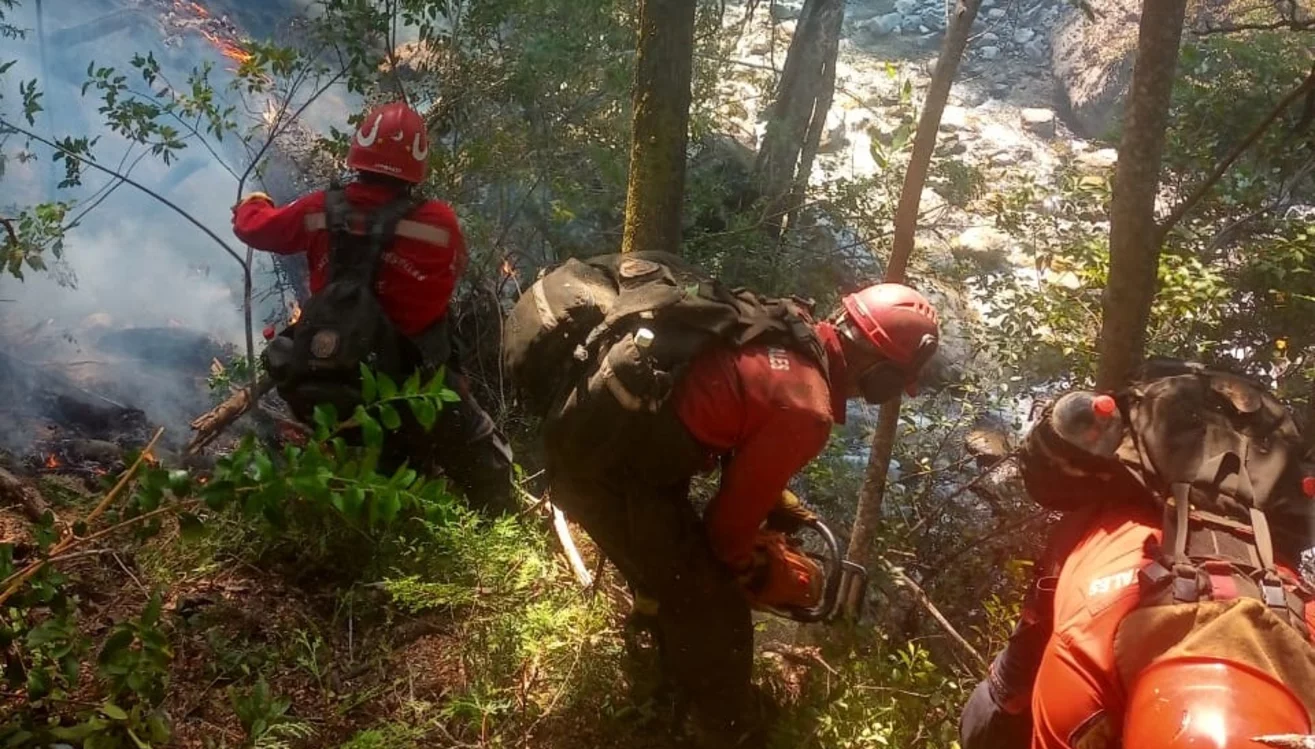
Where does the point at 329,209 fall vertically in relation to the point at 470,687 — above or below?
above

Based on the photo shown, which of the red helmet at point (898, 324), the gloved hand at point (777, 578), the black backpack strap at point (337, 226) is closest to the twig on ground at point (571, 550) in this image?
the gloved hand at point (777, 578)

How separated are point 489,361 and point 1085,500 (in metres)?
4.26

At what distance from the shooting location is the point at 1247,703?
1648 millimetres

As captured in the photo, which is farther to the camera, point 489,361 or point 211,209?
point 211,209

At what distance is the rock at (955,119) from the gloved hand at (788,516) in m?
12.5

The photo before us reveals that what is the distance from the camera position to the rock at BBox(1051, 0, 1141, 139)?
1367 cm

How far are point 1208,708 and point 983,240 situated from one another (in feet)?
31.5

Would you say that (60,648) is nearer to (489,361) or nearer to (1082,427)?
(1082,427)

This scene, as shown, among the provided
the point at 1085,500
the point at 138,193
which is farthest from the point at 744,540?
the point at 138,193

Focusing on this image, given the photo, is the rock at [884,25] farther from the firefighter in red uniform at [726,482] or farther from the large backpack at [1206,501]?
the large backpack at [1206,501]

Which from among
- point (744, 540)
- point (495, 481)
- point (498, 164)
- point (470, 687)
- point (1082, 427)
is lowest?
point (470, 687)

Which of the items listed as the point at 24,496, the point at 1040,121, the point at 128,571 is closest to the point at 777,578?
the point at 128,571

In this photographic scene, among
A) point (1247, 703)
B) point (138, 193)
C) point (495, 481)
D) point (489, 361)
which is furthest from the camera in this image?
point (138, 193)

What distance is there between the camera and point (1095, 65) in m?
14.2
